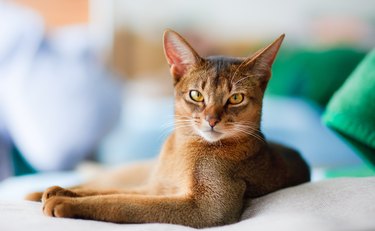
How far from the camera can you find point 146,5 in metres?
4.22

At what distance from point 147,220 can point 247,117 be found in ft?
1.40

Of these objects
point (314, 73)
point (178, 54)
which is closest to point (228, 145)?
point (178, 54)

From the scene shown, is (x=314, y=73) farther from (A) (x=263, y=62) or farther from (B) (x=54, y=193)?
(B) (x=54, y=193)

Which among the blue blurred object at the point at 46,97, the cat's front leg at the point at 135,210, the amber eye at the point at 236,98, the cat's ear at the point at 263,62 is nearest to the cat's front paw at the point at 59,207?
the cat's front leg at the point at 135,210

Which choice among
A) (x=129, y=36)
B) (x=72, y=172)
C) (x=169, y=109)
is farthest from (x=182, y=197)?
(x=129, y=36)

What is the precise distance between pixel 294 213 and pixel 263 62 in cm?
50

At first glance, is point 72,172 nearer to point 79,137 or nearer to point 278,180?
point 79,137

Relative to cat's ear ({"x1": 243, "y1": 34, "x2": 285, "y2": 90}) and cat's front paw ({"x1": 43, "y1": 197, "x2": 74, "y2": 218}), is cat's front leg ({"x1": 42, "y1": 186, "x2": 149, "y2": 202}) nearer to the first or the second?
cat's front paw ({"x1": 43, "y1": 197, "x2": 74, "y2": 218})

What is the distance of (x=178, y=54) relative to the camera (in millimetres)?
1441

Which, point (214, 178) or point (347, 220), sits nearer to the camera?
point (347, 220)

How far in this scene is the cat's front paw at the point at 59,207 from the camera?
3.60 feet

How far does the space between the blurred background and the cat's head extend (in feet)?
1.29

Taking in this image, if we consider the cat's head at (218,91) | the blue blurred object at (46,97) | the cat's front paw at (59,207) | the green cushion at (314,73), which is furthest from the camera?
the green cushion at (314,73)

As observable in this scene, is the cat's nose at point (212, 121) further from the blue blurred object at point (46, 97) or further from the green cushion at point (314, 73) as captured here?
the green cushion at point (314, 73)
